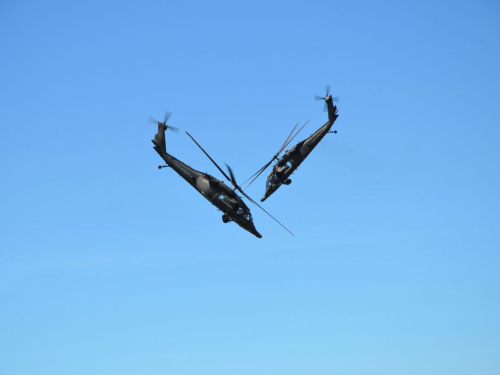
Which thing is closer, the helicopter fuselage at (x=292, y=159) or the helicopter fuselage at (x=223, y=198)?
the helicopter fuselage at (x=223, y=198)

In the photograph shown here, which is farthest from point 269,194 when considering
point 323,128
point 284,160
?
point 323,128

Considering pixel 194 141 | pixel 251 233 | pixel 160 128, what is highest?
pixel 160 128

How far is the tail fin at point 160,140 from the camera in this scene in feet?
411

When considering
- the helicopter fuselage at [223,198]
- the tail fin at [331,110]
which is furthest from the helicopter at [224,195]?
the tail fin at [331,110]

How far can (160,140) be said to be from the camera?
12619 cm

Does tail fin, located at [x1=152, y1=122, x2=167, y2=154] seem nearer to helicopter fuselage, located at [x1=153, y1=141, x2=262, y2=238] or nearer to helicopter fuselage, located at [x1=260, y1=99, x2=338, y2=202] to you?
helicopter fuselage, located at [x1=153, y1=141, x2=262, y2=238]

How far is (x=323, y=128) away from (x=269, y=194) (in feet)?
51.0

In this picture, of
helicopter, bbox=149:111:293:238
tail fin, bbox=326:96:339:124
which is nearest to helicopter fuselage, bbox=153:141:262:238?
helicopter, bbox=149:111:293:238

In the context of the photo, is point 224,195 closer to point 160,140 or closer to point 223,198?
point 223,198

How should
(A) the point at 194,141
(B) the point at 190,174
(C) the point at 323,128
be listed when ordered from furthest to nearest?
(C) the point at 323,128 < (B) the point at 190,174 < (A) the point at 194,141

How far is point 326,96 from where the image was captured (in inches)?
5148

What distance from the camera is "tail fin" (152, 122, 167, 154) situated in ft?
411

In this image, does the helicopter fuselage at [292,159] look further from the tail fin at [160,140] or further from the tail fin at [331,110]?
the tail fin at [160,140]

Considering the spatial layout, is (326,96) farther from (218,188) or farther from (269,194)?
(218,188)
